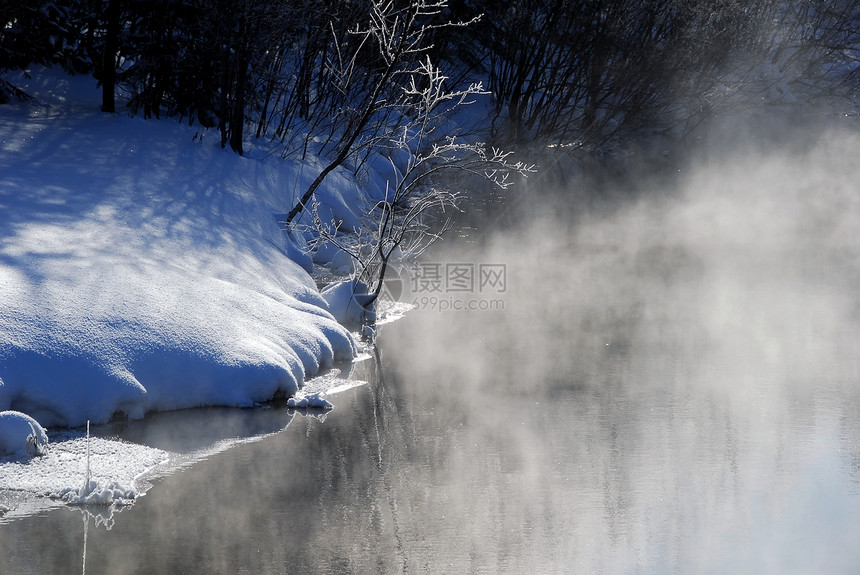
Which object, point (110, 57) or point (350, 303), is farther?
point (110, 57)

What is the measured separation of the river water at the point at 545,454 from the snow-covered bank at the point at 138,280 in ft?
1.39

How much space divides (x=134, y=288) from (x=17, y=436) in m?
2.07

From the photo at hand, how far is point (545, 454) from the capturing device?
6.72m

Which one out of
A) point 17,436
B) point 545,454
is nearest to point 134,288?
point 17,436

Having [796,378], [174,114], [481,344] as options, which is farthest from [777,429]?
[174,114]

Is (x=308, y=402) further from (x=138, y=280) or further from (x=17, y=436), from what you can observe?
(x=17, y=436)

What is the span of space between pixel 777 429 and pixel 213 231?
6127 millimetres

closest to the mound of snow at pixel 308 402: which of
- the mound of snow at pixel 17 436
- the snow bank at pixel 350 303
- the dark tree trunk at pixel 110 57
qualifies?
the mound of snow at pixel 17 436

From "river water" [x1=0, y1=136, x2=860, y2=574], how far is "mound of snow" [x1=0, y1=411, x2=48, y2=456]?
631 mm

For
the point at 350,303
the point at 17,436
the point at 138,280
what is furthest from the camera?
the point at 350,303

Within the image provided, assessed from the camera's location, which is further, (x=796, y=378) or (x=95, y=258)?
(x=796, y=378)

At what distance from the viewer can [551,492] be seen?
6.07 metres

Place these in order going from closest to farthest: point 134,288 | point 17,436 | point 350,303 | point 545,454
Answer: point 17,436 < point 545,454 < point 134,288 < point 350,303

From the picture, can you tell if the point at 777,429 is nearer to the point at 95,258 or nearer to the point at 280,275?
the point at 280,275
